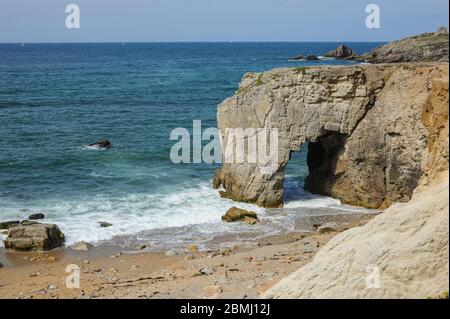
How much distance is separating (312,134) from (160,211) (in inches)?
372

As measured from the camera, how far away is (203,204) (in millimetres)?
31125

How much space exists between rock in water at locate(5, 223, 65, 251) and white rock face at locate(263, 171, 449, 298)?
1459 cm

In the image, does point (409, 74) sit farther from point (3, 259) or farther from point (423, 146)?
point (3, 259)

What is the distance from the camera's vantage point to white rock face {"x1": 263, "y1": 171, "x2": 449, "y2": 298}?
11.9 meters

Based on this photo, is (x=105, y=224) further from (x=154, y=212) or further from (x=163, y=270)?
→ (x=163, y=270)

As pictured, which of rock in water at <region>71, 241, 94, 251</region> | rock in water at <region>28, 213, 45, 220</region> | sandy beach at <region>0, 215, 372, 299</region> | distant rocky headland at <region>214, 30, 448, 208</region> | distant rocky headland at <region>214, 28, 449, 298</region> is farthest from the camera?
rock in water at <region>28, 213, 45, 220</region>

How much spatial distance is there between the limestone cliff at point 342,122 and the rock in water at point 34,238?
34.8 feet

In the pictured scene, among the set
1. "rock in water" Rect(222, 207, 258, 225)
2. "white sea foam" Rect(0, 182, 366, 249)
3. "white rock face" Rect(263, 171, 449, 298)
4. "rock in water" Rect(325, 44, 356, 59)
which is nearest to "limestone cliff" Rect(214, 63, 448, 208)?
"white sea foam" Rect(0, 182, 366, 249)

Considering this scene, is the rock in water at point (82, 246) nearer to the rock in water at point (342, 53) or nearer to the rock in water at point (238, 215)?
the rock in water at point (238, 215)

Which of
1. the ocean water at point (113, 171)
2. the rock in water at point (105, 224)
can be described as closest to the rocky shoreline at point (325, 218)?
the ocean water at point (113, 171)

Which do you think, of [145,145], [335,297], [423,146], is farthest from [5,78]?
[335,297]

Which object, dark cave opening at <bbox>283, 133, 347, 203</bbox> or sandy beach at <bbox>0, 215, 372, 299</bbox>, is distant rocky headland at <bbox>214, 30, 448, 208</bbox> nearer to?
dark cave opening at <bbox>283, 133, 347, 203</bbox>

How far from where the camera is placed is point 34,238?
24.9 m

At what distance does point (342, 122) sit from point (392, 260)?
60.7 ft
